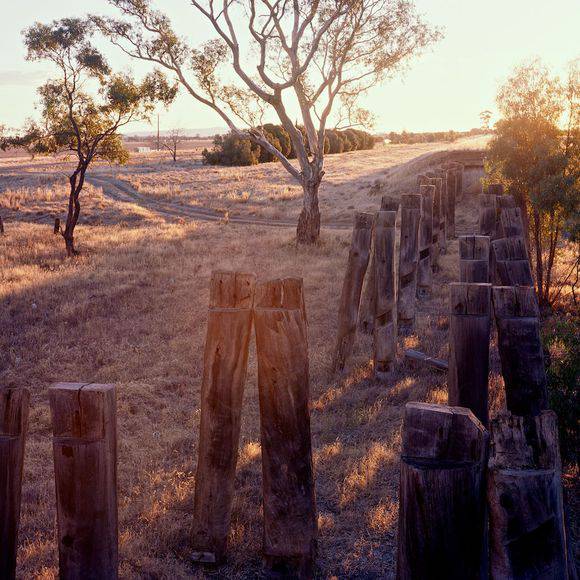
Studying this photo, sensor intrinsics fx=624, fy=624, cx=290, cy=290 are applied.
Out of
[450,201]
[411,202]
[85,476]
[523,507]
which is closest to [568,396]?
[523,507]

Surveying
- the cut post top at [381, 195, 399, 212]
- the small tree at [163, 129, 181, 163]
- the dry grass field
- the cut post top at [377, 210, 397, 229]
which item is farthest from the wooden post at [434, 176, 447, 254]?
the small tree at [163, 129, 181, 163]

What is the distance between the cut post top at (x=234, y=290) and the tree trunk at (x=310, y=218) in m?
17.9

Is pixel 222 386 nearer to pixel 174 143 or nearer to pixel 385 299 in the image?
pixel 385 299

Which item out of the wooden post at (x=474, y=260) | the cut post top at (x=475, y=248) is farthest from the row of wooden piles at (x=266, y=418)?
the cut post top at (x=475, y=248)

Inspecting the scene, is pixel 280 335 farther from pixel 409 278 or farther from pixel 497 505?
pixel 409 278

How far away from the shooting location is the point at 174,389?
8.90 meters

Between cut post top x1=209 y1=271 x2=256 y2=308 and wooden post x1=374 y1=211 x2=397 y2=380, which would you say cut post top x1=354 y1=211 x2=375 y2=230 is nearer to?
wooden post x1=374 y1=211 x2=397 y2=380

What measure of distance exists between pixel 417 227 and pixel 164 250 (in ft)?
34.6

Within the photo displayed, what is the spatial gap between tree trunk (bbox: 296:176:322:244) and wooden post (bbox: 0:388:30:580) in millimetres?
19009

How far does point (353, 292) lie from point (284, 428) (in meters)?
5.25

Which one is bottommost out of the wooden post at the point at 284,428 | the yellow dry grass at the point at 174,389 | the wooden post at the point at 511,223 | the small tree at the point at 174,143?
the yellow dry grass at the point at 174,389

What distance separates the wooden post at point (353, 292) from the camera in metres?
8.83

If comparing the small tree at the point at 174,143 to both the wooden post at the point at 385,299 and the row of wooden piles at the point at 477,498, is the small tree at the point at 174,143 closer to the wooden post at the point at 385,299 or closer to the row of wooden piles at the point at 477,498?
the wooden post at the point at 385,299

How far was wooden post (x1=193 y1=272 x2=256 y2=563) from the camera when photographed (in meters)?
3.82
